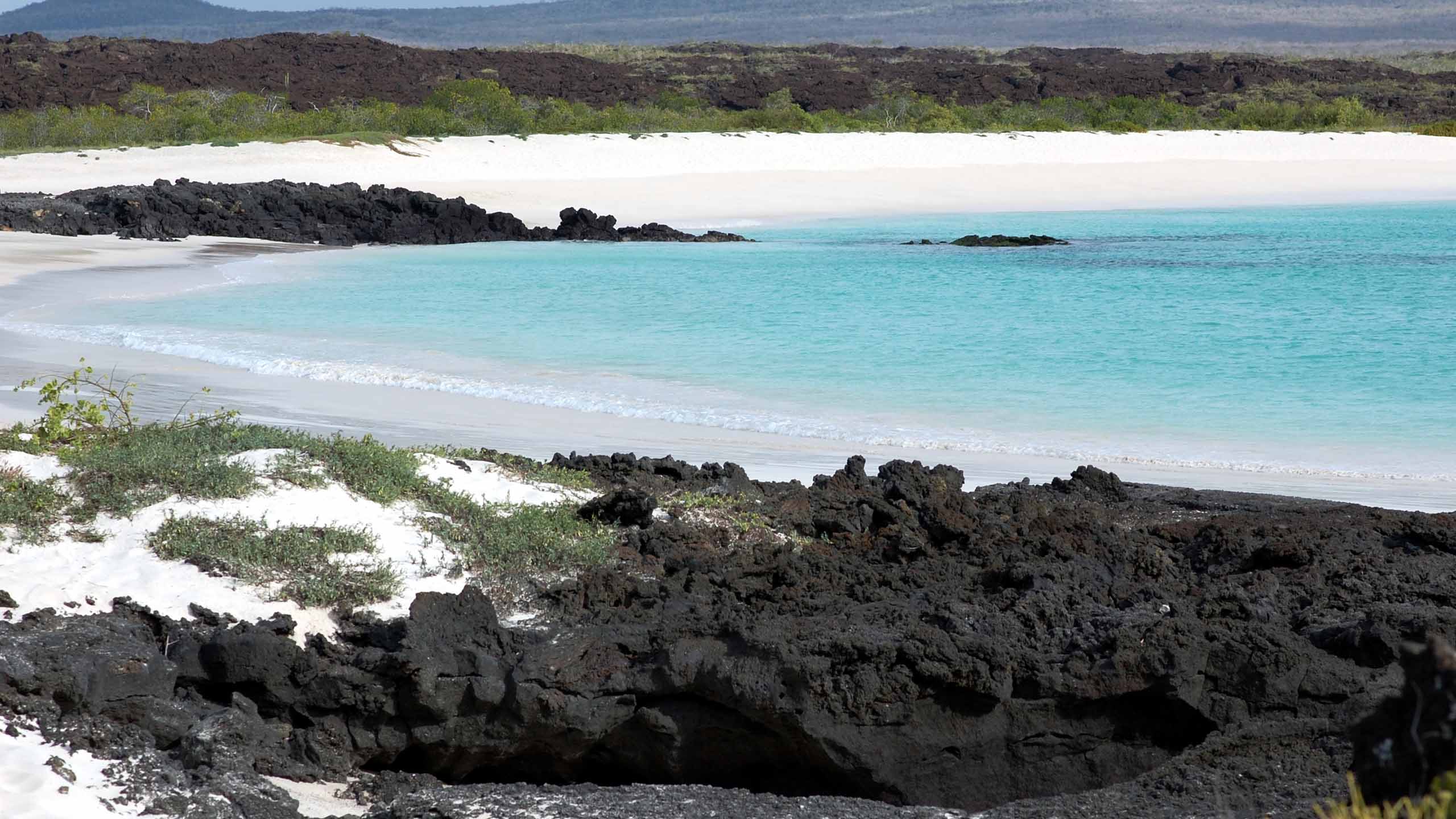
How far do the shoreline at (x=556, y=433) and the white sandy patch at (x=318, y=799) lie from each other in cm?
436

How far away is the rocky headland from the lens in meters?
4.66

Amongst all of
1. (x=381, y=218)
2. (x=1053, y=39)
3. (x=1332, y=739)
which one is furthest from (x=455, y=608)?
(x=1053, y=39)

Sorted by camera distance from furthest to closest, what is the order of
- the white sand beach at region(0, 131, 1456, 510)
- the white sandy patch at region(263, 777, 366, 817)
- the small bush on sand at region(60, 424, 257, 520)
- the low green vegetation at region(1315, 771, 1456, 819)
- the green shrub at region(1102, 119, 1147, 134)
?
the green shrub at region(1102, 119, 1147, 134)
the white sand beach at region(0, 131, 1456, 510)
the small bush on sand at region(60, 424, 257, 520)
the white sandy patch at region(263, 777, 366, 817)
the low green vegetation at region(1315, 771, 1456, 819)

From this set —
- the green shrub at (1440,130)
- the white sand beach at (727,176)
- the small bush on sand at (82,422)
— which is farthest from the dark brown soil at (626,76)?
the small bush on sand at (82,422)

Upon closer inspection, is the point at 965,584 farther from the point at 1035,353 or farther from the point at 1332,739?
the point at 1035,353

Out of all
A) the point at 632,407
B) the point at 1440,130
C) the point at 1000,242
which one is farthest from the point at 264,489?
the point at 1440,130

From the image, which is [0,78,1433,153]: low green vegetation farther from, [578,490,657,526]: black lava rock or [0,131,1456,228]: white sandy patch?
[578,490,657,526]: black lava rock

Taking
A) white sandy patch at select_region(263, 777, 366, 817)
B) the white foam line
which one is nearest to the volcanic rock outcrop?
white sandy patch at select_region(263, 777, 366, 817)

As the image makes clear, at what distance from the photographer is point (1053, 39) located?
443 feet

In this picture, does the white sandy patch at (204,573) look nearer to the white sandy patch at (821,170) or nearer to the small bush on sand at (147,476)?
the small bush on sand at (147,476)

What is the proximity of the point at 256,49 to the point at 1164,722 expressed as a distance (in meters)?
73.0

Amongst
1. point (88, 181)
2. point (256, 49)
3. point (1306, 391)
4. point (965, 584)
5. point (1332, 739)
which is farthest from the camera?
point (256, 49)

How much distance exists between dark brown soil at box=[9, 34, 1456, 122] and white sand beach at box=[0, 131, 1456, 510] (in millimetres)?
19469

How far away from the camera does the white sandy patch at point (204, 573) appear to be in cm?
561
